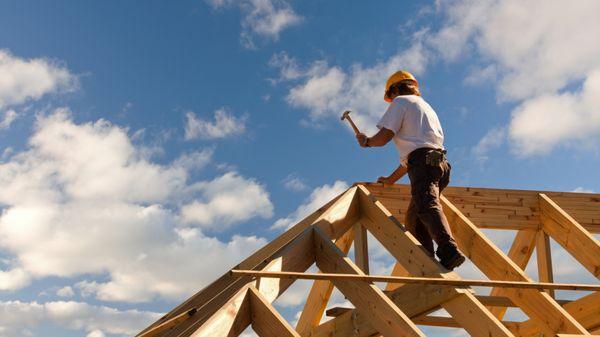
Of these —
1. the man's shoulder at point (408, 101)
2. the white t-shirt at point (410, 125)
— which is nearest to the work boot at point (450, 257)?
the white t-shirt at point (410, 125)

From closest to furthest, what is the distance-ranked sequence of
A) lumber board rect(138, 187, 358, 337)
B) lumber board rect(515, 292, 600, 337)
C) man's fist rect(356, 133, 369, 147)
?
lumber board rect(138, 187, 358, 337)
man's fist rect(356, 133, 369, 147)
lumber board rect(515, 292, 600, 337)

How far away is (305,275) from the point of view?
4.44 metres

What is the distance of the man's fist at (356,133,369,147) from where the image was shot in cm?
532

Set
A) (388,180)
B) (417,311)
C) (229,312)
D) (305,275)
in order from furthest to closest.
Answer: (388,180), (417,311), (305,275), (229,312)

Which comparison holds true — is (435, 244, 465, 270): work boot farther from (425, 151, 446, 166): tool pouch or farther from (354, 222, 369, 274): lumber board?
(354, 222, 369, 274): lumber board

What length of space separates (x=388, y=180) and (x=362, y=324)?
1.33 meters

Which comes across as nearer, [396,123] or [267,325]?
[267,325]

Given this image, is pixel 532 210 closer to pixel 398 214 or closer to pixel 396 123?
pixel 398 214

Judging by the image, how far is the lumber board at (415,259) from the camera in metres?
4.42

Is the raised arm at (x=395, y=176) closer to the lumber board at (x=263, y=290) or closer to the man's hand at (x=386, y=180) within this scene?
the man's hand at (x=386, y=180)

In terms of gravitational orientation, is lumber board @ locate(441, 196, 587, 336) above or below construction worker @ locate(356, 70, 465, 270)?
below

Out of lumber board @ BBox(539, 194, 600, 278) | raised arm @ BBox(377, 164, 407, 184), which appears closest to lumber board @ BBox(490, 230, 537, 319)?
lumber board @ BBox(539, 194, 600, 278)

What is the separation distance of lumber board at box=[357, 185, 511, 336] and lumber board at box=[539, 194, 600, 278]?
2.10 metres

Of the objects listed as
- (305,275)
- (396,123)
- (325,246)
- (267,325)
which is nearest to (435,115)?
(396,123)
